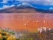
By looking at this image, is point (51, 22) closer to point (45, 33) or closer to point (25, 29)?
point (45, 33)

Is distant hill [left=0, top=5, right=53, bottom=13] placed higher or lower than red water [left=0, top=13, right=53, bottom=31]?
higher

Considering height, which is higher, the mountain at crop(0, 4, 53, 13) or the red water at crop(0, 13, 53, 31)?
the mountain at crop(0, 4, 53, 13)

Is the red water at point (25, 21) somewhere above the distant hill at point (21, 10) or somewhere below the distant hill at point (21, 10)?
below

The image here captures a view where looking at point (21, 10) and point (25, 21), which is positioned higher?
point (21, 10)

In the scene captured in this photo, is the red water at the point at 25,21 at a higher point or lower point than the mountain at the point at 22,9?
lower

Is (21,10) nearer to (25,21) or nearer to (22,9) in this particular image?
(22,9)

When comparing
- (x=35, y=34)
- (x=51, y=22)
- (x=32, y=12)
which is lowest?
(x=35, y=34)

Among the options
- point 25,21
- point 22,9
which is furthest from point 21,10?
point 25,21

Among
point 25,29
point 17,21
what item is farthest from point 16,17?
point 25,29
